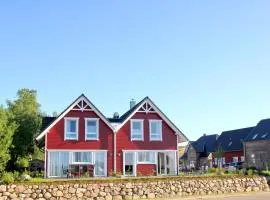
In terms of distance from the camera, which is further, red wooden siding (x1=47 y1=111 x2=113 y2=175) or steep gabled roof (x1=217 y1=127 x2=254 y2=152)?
steep gabled roof (x1=217 y1=127 x2=254 y2=152)

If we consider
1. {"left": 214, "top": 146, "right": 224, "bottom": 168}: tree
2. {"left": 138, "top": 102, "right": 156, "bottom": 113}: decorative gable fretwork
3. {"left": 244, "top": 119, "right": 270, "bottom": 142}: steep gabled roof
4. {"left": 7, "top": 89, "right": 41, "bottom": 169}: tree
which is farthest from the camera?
{"left": 214, "top": 146, "right": 224, "bottom": 168}: tree

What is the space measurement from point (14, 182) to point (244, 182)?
19530 mm

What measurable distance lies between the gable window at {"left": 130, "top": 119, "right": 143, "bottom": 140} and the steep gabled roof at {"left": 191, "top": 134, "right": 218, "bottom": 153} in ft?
136

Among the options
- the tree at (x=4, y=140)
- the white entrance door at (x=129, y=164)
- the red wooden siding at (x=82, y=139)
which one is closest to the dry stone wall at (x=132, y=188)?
the tree at (x=4, y=140)

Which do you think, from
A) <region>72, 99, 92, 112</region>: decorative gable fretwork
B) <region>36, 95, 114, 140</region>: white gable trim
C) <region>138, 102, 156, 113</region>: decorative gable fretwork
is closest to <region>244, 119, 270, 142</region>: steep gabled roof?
<region>138, 102, 156, 113</region>: decorative gable fretwork

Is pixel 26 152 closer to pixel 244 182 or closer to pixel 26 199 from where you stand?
pixel 26 199

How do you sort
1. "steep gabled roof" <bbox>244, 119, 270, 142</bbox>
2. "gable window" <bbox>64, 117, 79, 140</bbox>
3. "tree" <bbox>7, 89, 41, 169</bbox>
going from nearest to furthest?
"gable window" <bbox>64, 117, 79, 140</bbox>
"tree" <bbox>7, 89, 41, 169</bbox>
"steep gabled roof" <bbox>244, 119, 270, 142</bbox>

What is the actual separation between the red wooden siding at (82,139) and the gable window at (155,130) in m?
4.29

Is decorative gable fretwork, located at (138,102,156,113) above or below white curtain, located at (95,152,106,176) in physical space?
above

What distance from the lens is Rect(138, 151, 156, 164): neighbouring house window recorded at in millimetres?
42906

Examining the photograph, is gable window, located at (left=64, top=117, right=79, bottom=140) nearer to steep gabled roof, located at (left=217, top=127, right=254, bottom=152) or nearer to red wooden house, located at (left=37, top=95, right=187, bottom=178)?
red wooden house, located at (left=37, top=95, right=187, bottom=178)

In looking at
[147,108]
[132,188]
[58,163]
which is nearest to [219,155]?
[147,108]

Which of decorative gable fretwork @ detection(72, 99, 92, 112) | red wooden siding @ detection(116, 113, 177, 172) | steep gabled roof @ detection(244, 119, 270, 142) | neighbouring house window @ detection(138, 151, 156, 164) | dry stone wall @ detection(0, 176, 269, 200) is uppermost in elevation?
decorative gable fretwork @ detection(72, 99, 92, 112)

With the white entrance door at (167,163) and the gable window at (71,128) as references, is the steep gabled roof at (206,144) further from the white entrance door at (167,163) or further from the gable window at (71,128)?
the gable window at (71,128)
